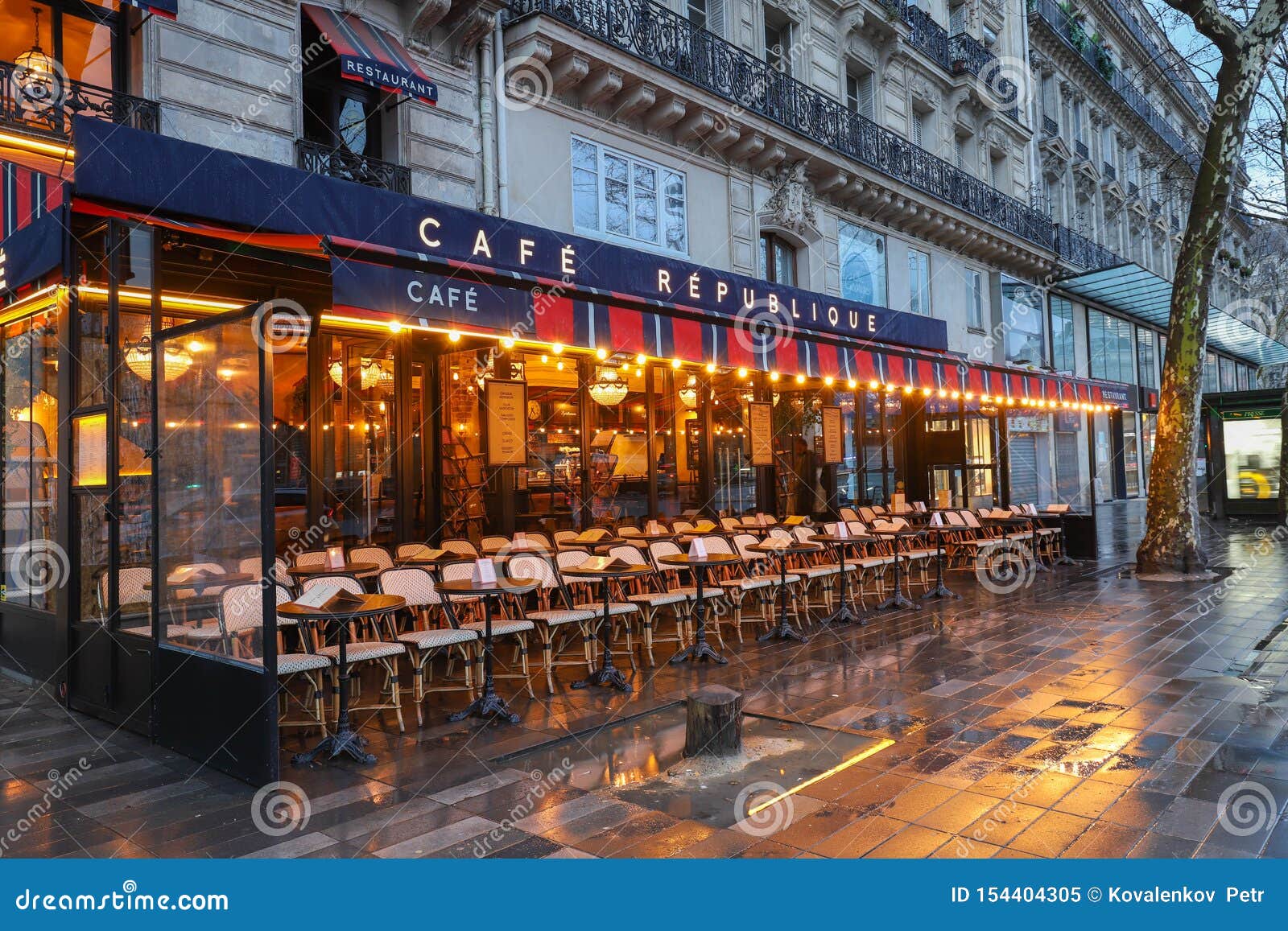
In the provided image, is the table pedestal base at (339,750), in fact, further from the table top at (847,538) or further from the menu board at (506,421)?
the table top at (847,538)

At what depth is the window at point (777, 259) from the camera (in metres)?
15.4

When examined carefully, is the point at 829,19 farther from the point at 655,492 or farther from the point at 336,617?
the point at 336,617

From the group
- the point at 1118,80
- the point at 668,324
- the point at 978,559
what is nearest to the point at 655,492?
the point at 668,324

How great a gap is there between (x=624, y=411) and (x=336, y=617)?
7.68m

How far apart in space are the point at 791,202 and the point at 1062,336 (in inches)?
552

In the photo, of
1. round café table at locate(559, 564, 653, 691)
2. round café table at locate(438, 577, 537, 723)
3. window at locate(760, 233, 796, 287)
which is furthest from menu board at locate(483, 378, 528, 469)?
window at locate(760, 233, 796, 287)

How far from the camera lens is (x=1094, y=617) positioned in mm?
9398

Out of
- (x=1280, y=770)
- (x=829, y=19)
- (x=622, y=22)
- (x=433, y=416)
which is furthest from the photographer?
(x=829, y=19)

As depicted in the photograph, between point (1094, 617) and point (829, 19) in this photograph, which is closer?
point (1094, 617)

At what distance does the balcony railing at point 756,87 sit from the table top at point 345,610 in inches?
335

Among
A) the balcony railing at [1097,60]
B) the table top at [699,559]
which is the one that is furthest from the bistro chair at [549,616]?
the balcony railing at [1097,60]

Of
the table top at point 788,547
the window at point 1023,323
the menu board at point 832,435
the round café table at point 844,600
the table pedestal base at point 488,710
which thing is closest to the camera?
the table pedestal base at point 488,710

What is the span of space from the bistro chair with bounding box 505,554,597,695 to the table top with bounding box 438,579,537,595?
0.52ft

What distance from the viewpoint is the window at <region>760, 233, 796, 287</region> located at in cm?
1538
